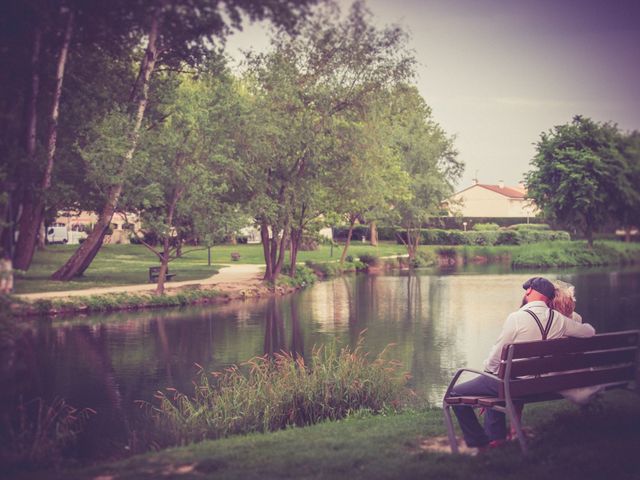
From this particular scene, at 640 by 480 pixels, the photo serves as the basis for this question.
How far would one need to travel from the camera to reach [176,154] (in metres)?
25.1

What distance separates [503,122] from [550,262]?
28.9 meters

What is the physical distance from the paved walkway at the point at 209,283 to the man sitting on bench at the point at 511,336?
1589 centimetres

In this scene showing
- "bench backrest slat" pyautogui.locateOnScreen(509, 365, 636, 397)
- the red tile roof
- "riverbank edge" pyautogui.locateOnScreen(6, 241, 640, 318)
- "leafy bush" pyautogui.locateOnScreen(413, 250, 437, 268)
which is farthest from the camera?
the red tile roof

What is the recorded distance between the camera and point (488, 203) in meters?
59.8

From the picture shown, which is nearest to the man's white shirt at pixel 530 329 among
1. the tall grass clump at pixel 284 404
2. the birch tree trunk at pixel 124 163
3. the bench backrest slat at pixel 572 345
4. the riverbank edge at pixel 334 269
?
the bench backrest slat at pixel 572 345

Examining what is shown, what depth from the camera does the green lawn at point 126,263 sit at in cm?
2700

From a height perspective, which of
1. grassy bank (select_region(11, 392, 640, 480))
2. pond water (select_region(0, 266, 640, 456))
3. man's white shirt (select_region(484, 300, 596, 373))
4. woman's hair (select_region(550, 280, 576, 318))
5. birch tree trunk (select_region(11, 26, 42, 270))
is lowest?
pond water (select_region(0, 266, 640, 456))

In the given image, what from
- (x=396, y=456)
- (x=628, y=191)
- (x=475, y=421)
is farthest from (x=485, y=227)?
(x=396, y=456)

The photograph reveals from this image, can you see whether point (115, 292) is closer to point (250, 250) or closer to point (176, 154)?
point (176, 154)

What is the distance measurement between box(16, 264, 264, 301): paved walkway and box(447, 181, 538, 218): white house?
73.0 ft

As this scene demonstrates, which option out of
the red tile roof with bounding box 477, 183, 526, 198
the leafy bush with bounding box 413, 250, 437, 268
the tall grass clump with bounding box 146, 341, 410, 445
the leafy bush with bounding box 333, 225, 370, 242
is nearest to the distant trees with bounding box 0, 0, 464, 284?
the tall grass clump with bounding box 146, 341, 410, 445

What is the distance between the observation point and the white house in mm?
54688

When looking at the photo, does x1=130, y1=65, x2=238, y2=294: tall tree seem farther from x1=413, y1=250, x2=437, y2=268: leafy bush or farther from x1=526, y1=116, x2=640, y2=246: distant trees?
x1=413, y1=250, x2=437, y2=268: leafy bush

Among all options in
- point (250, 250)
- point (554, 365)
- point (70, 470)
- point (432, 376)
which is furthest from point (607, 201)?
point (250, 250)
